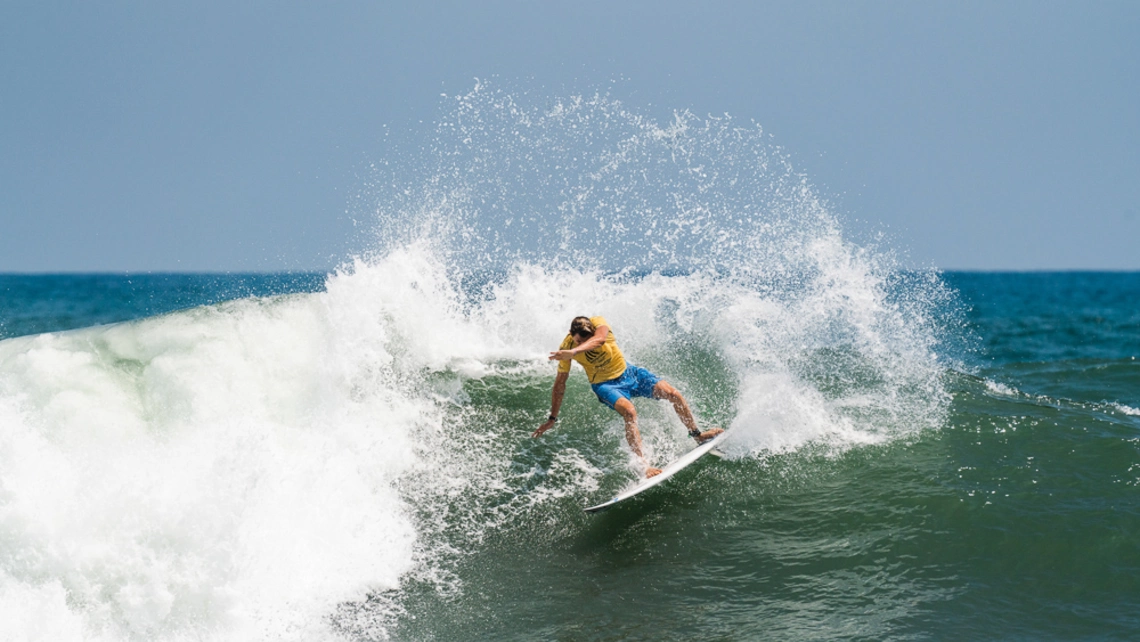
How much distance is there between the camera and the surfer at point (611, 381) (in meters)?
8.09

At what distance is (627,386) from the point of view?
8.55m

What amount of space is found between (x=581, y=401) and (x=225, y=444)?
4.37 meters

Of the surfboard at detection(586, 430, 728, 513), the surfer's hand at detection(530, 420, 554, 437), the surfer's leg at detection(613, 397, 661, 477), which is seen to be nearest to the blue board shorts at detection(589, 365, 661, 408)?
the surfer's leg at detection(613, 397, 661, 477)

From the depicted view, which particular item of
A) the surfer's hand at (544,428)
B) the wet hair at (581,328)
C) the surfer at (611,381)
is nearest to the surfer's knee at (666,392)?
the surfer at (611,381)

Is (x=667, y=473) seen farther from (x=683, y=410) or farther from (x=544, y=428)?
(x=544, y=428)

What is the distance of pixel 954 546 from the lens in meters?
7.01

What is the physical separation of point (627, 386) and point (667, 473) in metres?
1.15

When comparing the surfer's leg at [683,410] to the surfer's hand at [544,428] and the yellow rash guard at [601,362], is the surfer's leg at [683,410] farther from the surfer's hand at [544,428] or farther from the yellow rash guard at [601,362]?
the surfer's hand at [544,428]

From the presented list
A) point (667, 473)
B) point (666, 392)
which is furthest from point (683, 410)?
point (667, 473)

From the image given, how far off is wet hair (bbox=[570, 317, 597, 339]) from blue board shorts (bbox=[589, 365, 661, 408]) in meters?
0.64

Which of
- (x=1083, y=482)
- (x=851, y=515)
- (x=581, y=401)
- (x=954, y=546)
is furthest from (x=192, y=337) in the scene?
(x=1083, y=482)

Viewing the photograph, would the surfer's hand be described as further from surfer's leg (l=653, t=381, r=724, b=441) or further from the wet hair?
surfer's leg (l=653, t=381, r=724, b=441)

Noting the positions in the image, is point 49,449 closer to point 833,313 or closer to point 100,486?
point 100,486

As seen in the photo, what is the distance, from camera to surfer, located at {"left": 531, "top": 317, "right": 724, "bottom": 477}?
8094mm
